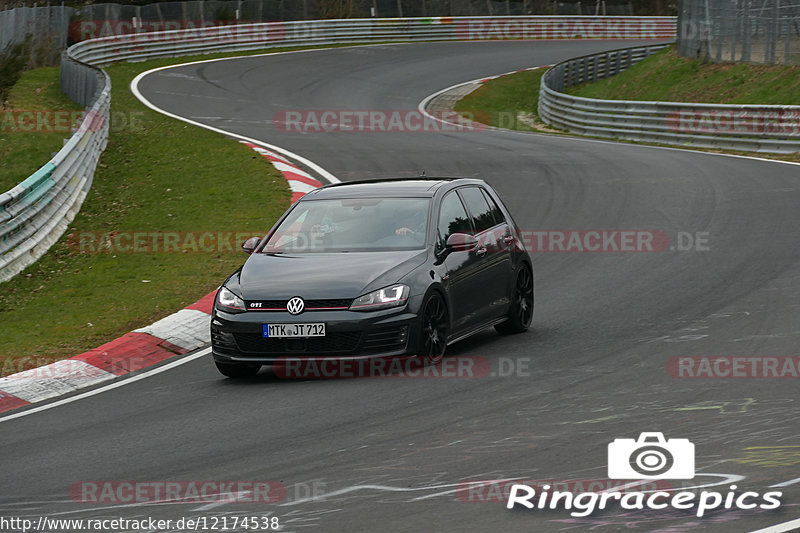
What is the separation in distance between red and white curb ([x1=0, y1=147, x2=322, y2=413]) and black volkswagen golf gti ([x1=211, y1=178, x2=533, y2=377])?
126cm

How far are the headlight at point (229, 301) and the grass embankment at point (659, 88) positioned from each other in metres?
23.9

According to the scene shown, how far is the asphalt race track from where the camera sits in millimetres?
6391

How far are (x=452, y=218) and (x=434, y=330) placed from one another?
1441 millimetres

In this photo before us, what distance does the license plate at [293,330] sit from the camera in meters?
9.63

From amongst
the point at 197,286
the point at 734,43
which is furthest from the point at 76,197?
the point at 734,43

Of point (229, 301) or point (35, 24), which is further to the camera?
point (35, 24)

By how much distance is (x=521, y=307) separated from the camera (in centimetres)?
1180

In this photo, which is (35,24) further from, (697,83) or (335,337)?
(335,337)

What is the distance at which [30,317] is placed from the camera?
13.2m

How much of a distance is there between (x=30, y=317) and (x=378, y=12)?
173ft
